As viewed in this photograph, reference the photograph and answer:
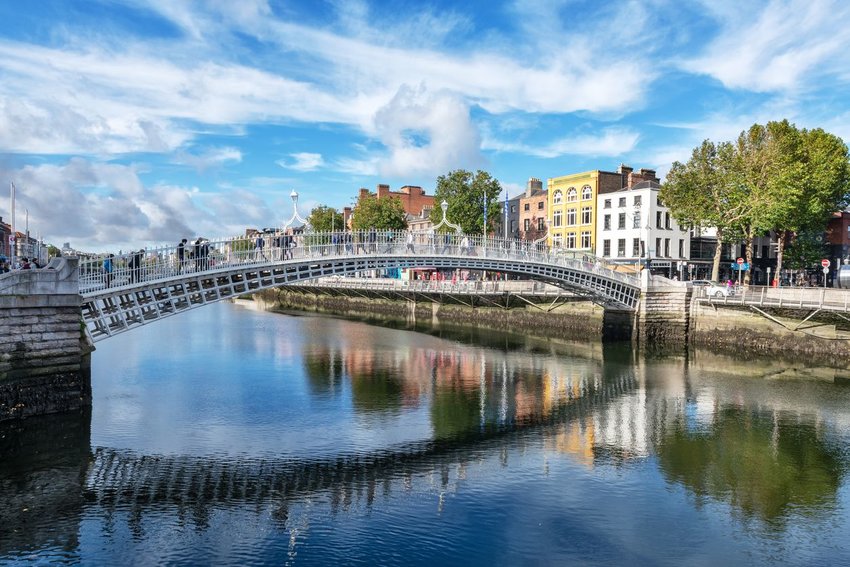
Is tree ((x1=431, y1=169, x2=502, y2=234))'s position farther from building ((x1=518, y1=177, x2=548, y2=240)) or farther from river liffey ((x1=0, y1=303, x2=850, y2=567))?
river liffey ((x1=0, y1=303, x2=850, y2=567))

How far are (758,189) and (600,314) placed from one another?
1300cm

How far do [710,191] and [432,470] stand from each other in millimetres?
36680

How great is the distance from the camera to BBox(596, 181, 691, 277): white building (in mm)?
57000

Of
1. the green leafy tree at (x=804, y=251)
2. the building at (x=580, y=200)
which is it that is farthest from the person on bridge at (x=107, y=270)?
the green leafy tree at (x=804, y=251)

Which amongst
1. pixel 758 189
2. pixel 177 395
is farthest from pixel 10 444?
pixel 758 189

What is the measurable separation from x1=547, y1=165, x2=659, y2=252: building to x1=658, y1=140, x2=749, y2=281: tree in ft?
45.5

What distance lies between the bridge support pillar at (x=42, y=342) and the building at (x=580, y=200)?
49.2m

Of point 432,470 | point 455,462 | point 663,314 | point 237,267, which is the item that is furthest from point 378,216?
point 432,470

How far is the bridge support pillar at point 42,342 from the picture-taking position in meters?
18.9

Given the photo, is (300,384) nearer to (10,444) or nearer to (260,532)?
(10,444)

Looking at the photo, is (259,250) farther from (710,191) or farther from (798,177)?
(798,177)

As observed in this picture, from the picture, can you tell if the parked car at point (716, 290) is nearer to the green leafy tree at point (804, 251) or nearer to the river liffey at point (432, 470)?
the river liffey at point (432, 470)

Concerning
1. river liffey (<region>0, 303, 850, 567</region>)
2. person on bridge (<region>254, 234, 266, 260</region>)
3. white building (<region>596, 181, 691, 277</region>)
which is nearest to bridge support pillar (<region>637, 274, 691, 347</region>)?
river liffey (<region>0, 303, 850, 567</region>)

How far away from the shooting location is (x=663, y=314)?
40.9m
